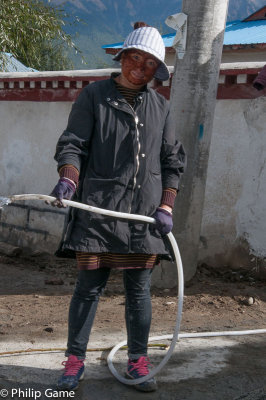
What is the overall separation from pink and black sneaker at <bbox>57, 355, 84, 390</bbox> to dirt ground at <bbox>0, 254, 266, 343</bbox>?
1011 mm

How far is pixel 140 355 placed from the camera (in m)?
3.24

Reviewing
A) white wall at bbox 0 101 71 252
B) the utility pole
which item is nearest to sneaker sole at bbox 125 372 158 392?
the utility pole

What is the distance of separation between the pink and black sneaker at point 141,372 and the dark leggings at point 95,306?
1.8 inches

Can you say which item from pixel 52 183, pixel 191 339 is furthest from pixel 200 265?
pixel 52 183

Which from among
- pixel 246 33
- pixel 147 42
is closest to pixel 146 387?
pixel 147 42

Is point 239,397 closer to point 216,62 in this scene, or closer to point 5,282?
point 216,62

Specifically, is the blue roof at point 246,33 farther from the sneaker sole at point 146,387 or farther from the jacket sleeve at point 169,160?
the sneaker sole at point 146,387

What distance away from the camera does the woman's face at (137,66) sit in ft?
10.2

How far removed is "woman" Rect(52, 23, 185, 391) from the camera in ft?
10.1

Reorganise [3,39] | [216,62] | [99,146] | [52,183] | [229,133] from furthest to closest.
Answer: [3,39]
[52,183]
[229,133]
[216,62]
[99,146]

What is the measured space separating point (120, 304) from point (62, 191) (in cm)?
244

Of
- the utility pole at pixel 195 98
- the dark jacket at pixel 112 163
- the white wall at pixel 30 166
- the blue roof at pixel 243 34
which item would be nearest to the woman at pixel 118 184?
the dark jacket at pixel 112 163

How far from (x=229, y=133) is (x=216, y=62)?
3.05ft

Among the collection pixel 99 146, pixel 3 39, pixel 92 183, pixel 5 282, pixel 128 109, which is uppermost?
pixel 3 39
